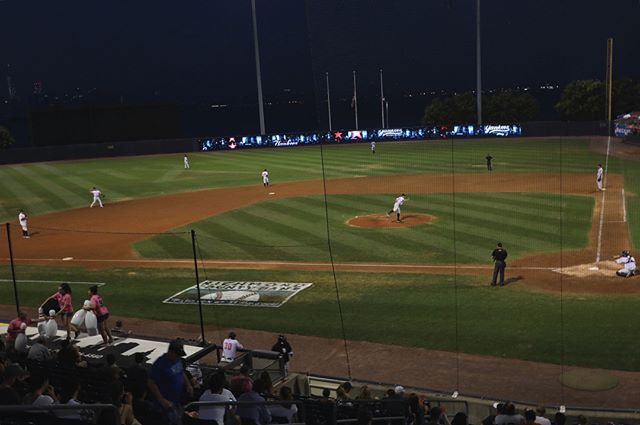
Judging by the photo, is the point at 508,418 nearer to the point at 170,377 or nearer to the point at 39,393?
the point at 170,377

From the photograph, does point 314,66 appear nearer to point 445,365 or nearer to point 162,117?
point 445,365

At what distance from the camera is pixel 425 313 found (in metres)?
15.6

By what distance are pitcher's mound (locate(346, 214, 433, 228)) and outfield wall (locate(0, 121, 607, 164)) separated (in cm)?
3379

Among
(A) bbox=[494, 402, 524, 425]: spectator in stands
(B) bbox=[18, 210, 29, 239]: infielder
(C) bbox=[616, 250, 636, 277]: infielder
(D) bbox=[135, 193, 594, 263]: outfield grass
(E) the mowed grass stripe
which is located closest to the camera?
(A) bbox=[494, 402, 524, 425]: spectator in stands

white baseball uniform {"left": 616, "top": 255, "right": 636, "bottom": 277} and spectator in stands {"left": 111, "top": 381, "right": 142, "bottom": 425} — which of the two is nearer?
spectator in stands {"left": 111, "top": 381, "right": 142, "bottom": 425}

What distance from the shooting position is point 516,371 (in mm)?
12070

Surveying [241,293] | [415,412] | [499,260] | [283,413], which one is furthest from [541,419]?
[241,293]

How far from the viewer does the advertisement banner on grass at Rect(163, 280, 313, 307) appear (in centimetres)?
1733

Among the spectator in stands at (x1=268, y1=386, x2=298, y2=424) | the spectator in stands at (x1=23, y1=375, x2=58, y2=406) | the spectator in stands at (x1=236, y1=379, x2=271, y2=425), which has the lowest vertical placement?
the spectator in stands at (x1=268, y1=386, x2=298, y2=424)

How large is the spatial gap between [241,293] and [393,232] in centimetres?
879

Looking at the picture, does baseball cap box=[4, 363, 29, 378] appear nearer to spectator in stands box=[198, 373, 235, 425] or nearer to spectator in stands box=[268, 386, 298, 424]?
spectator in stands box=[198, 373, 235, 425]

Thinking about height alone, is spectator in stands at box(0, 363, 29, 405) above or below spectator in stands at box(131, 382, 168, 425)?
above

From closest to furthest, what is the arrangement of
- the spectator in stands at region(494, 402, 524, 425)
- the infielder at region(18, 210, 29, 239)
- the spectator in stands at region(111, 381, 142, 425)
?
the spectator in stands at region(111, 381, 142, 425) → the spectator in stands at region(494, 402, 524, 425) → the infielder at region(18, 210, 29, 239)

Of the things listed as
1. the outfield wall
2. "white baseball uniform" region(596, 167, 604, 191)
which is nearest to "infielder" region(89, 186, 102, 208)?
"white baseball uniform" region(596, 167, 604, 191)
